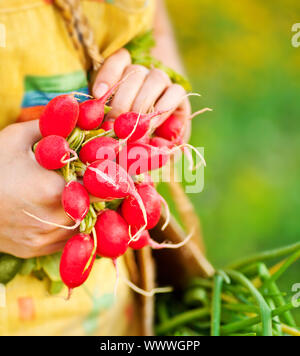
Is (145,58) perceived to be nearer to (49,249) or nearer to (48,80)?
(48,80)

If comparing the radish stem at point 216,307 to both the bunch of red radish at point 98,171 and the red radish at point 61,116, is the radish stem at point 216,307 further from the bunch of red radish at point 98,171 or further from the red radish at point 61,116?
the red radish at point 61,116

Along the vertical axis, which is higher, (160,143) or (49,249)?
(160,143)

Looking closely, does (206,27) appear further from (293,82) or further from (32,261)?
(32,261)

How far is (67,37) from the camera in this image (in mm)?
617

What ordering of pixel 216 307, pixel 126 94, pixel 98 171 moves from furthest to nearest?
pixel 216 307
pixel 126 94
pixel 98 171

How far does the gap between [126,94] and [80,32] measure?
122 mm

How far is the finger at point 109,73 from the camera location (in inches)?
22.8

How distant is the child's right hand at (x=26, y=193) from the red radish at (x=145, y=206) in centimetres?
8

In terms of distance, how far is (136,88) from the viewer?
584 millimetres

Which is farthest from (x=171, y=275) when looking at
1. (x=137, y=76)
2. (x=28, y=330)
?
(x=137, y=76)

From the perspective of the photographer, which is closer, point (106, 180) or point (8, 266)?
point (106, 180)

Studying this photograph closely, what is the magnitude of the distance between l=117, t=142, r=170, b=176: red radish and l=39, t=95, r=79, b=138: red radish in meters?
0.07

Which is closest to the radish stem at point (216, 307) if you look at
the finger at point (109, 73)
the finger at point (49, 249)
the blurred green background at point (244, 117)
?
the finger at point (49, 249)

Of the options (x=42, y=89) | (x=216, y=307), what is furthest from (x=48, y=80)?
(x=216, y=307)
